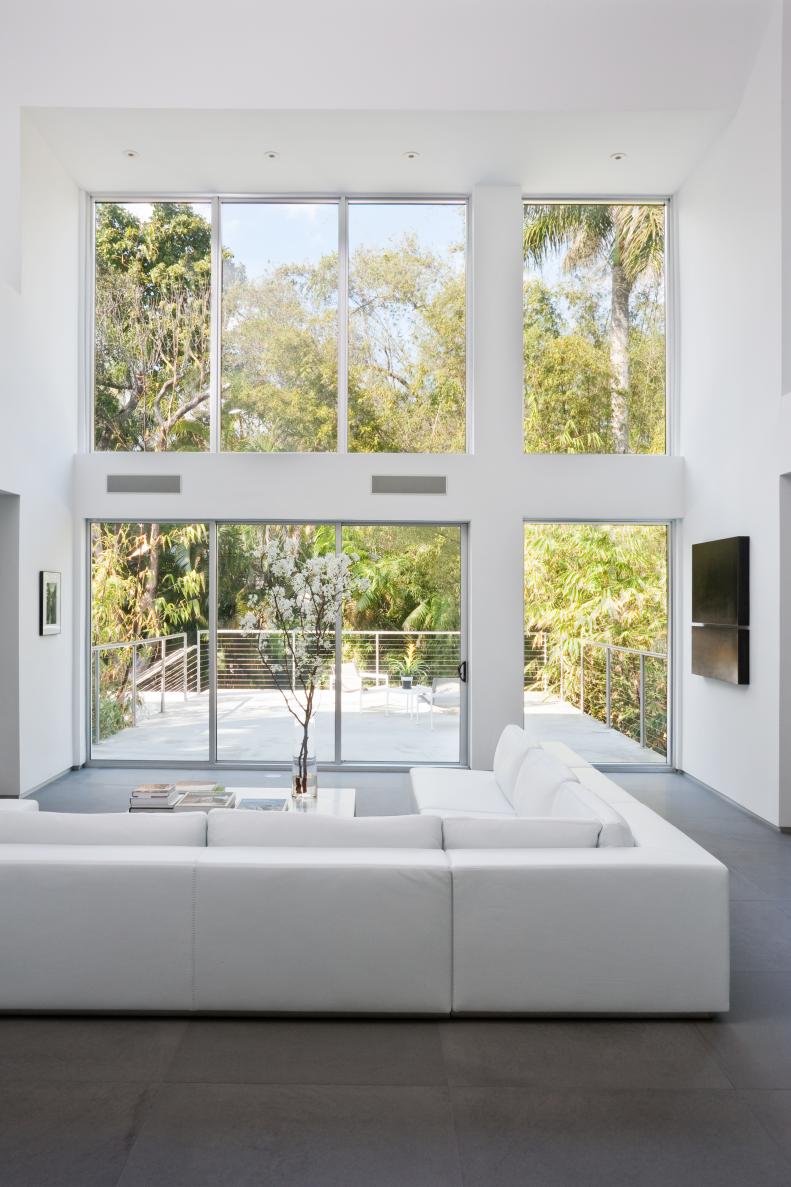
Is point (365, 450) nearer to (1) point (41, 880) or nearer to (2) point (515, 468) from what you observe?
(2) point (515, 468)

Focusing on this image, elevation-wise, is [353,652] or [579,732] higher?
[353,652]

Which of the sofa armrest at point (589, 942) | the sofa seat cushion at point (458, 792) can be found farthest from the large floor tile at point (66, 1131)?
the sofa seat cushion at point (458, 792)

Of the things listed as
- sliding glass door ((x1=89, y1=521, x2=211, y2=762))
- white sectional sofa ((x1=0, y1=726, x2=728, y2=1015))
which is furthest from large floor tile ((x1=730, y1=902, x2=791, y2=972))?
sliding glass door ((x1=89, y1=521, x2=211, y2=762))

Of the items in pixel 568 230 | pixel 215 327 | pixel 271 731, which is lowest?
pixel 271 731

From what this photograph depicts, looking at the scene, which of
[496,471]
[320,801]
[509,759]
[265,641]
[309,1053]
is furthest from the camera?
Answer: [265,641]

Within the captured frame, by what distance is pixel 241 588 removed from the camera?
25.5 ft

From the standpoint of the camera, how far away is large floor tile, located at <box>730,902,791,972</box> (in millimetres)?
3674

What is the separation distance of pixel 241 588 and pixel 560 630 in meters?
2.92

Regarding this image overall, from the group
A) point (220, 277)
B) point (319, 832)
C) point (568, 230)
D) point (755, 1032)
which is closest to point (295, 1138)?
point (319, 832)

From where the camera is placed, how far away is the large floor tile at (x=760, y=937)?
145 inches

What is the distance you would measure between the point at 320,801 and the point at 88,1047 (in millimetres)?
2402

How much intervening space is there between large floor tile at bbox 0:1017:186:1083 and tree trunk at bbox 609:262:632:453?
6326 mm

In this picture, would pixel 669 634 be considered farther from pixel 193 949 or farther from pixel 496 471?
pixel 193 949

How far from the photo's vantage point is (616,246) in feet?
26.0
